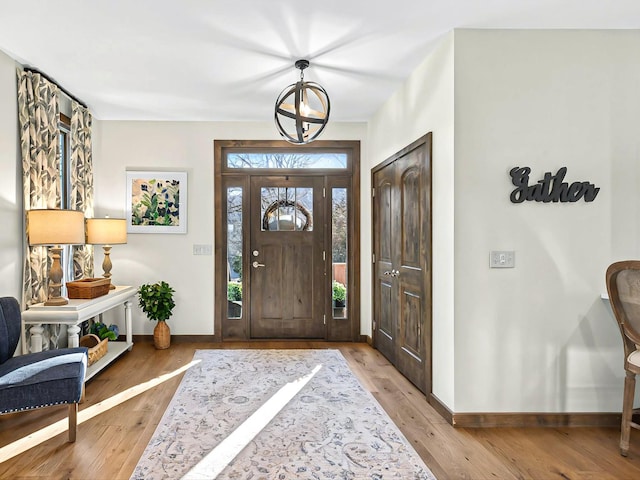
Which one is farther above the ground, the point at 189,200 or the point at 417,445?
the point at 189,200

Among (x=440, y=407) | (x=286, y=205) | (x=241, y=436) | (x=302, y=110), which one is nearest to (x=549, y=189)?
(x=440, y=407)

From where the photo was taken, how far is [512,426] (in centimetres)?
275

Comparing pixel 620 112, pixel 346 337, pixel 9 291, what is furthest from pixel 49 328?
pixel 620 112

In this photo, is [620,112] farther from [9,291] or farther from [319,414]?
[9,291]

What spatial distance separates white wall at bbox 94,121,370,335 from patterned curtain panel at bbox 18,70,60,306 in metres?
1.14

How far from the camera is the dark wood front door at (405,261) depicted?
324cm

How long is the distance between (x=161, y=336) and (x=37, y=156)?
2133mm

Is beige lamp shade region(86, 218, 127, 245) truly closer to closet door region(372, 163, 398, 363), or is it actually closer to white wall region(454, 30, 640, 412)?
closet door region(372, 163, 398, 363)

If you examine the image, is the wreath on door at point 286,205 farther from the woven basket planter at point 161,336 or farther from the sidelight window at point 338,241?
the woven basket planter at point 161,336

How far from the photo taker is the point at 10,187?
3252 millimetres

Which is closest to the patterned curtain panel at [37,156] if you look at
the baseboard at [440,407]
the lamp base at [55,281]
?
the lamp base at [55,281]

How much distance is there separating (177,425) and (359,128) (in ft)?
11.9

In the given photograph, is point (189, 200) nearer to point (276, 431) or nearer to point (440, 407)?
point (276, 431)

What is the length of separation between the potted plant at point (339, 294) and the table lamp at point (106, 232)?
236 cm
